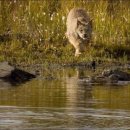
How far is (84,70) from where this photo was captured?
17.1 meters

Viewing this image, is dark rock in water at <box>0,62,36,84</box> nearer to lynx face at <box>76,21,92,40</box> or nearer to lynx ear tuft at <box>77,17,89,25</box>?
lynx face at <box>76,21,92,40</box>

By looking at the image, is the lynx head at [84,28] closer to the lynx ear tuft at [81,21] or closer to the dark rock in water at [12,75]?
the lynx ear tuft at [81,21]

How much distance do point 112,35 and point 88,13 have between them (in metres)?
1.82

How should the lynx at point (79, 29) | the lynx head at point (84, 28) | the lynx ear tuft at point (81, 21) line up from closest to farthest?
the lynx at point (79, 29), the lynx head at point (84, 28), the lynx ear tuft at point (81, 21)

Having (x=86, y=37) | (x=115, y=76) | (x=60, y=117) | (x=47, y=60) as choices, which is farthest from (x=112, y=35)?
(x=60, y=117)

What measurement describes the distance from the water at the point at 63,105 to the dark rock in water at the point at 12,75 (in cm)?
27

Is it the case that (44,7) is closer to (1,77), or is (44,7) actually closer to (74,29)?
(74,29)

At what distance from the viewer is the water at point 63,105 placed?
9.65 m

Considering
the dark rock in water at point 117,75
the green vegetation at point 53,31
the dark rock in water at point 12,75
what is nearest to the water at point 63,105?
the dark rock in water at point 12,75

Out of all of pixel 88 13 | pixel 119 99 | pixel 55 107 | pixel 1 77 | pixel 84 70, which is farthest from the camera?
pixel 88 13

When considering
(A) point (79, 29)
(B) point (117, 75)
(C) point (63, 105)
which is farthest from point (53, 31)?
(C) point (63, 105)

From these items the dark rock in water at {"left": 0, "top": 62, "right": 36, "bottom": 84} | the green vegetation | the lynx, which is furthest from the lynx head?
the dark rock in water at {"left": 0, "top": 62, "right": 36, "bottom": 84}

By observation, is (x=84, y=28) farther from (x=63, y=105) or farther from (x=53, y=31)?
(x=63, y=105)

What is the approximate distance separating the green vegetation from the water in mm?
3098
